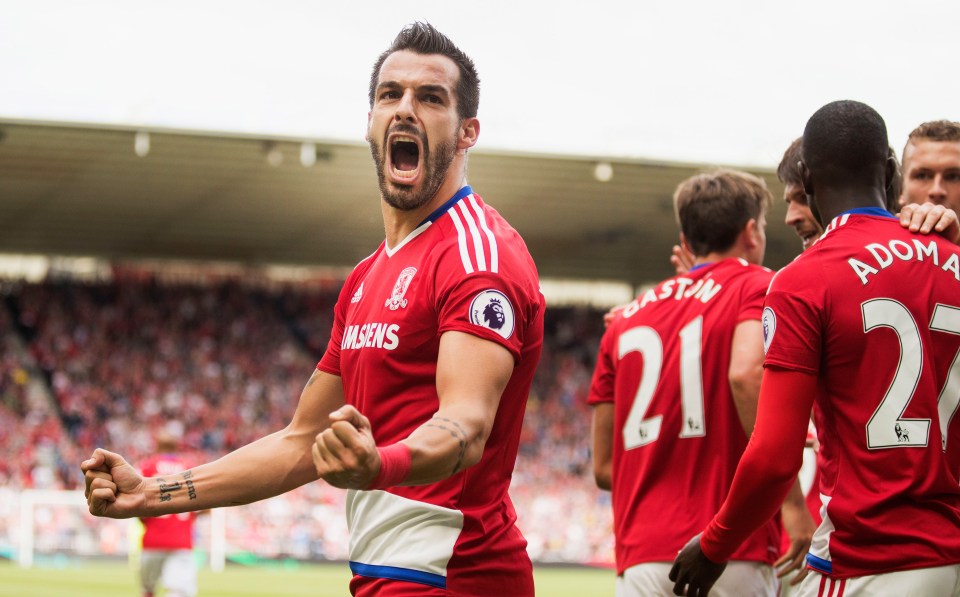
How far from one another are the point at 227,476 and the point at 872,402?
6.06 ft

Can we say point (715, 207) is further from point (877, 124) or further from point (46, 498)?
point (46, 498)

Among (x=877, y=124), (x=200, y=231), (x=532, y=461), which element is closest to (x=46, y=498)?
(x=200, y=231)

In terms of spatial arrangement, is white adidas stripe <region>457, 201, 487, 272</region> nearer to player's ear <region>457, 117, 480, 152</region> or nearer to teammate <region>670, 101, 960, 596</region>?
player's ear <region>457, 117, 480, 152</region>

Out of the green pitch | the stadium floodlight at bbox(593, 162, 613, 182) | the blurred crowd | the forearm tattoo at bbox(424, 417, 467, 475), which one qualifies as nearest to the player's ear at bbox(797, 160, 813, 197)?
the forearm tattoo at bbox(424, 417, 467, 475)

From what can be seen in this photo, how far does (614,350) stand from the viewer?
5.14 meters

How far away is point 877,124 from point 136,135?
65.9ft

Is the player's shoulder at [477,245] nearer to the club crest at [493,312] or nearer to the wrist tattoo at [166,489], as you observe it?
the club crest at [493,312]

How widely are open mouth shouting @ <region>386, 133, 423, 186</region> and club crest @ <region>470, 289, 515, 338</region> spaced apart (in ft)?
1.79

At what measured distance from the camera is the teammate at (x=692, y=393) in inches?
181

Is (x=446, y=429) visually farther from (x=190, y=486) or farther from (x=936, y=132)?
(x=936, y=132)

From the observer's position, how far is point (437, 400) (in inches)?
130

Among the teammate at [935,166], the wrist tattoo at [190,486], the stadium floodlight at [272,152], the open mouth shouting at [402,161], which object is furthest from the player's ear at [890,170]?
the stadium floodlight at [272,152]

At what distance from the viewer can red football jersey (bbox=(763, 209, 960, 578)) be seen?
322 cm

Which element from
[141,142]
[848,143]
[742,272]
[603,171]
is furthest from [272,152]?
[848,143]
